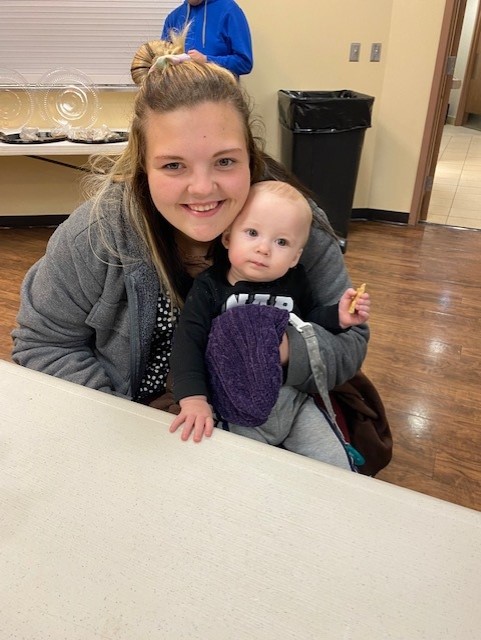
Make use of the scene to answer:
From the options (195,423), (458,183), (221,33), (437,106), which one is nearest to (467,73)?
(458,183)

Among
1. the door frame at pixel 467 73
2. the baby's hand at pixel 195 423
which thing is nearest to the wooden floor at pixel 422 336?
the baby's hand at pixel 195 423

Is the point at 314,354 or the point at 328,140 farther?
the point at 328,140

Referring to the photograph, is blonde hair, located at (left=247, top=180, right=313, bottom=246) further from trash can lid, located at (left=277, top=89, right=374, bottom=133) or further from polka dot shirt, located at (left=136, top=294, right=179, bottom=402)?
trash can lid, located at (left=277, top=89, right=374, bottom=133)

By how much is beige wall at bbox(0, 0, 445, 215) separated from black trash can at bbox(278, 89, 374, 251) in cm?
16

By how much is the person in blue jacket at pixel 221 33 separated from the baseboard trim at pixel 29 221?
65.4 inches

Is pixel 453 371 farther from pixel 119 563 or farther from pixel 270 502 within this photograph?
pixel 119 563

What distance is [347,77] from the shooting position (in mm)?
3545

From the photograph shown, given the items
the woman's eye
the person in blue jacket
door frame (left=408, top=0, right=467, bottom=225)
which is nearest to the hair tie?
the woman's eye

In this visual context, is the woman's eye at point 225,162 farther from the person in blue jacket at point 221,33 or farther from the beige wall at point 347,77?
the beige wall at point 347,77

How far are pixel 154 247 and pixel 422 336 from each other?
1.79 meters

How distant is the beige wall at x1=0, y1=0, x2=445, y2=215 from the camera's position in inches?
131

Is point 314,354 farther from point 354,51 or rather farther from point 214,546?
point 354,51

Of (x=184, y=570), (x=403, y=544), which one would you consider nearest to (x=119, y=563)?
(x=184, y=570)

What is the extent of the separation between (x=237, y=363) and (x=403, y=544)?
1.47 feet
